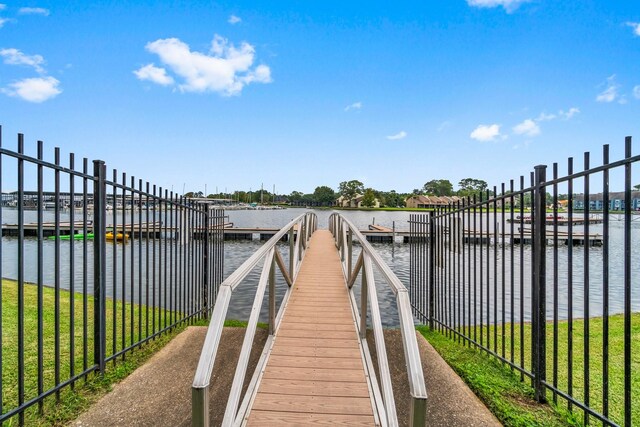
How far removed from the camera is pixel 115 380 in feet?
10.9

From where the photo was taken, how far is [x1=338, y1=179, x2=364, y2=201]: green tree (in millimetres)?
118625

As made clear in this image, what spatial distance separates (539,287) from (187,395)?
132 inches

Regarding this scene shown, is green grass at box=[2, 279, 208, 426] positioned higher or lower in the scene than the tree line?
lower

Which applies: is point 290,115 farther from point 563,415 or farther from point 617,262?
point 563,415

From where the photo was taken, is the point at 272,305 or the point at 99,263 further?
the point at 272,305

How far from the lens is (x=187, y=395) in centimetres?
312

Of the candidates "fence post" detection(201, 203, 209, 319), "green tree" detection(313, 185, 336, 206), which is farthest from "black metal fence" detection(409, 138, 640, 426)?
"green tree" detection(313, 185, 336, 206)

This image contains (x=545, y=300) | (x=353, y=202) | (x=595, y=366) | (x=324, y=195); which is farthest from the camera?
(x=324, y=195)

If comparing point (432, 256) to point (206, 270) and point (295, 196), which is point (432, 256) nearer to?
point (206, 270)

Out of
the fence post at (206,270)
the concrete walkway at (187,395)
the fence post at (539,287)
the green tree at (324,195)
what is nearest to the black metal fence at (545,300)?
the fence post at (539,287)

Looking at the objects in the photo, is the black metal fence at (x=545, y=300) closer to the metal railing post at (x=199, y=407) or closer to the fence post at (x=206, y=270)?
the metal railing post at (x=199, y=407)

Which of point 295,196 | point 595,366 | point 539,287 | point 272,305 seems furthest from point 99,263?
point 295,196

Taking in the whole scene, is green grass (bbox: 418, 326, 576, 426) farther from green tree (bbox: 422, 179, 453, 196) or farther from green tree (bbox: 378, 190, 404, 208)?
green tree (bbox: 422, 179, 453, 196)

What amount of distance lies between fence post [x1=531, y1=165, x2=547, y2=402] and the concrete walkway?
2.09 ft
